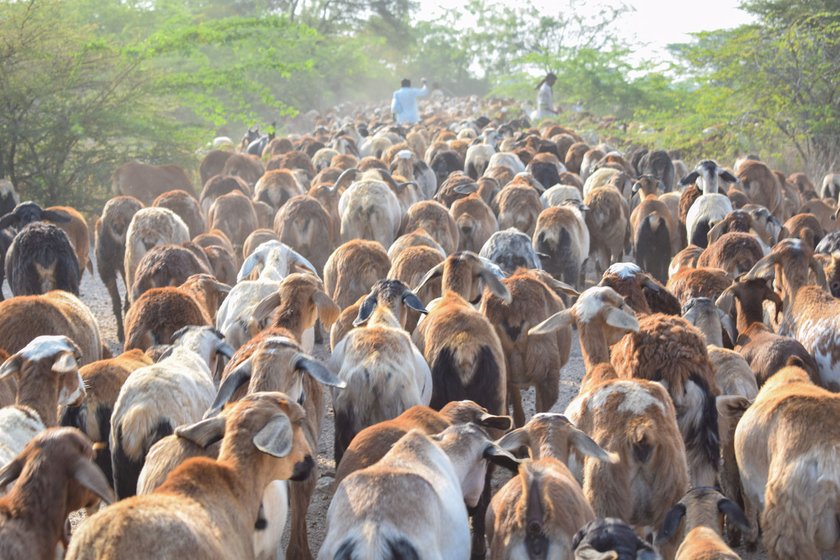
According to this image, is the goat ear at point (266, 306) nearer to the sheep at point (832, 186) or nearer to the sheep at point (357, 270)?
the sheep at point (357, 270)

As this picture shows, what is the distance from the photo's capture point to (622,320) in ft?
21.3

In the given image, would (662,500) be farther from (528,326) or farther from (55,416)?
(55,416)

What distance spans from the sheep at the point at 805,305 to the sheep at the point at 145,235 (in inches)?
237

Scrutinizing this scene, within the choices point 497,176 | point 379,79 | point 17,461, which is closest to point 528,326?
point 17,461

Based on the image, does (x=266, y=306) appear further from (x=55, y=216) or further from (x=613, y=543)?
(x=55, y=216)

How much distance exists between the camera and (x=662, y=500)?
5.41 metres

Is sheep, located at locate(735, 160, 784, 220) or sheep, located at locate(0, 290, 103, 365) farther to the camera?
sheep, located at locate(735, 160, 784, 220)

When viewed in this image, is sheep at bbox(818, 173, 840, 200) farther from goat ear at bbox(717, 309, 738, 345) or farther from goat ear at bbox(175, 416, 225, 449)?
goat ear at bbox(175, 416, 225, 449)

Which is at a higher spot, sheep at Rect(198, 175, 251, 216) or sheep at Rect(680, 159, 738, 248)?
sheep at Rect(680, 159, 738, 248)

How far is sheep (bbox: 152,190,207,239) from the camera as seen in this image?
43.7ft

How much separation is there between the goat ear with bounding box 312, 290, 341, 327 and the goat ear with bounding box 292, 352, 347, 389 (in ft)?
4.62

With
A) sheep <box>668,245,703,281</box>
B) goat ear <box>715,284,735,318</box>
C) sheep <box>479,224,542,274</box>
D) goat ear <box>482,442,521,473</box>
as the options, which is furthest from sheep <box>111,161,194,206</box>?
goat ear <box>482,442,521,473</box>

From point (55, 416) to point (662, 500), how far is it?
362cm

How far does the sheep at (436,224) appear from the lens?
38.9ft
